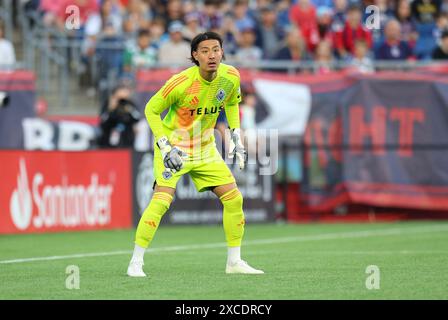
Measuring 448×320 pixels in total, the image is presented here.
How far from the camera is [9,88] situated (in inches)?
798

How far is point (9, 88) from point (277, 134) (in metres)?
4.95

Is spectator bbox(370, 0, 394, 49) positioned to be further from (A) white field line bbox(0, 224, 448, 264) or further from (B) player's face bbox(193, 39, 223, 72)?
(B) player's face bbox(193, 39, 223, 72)

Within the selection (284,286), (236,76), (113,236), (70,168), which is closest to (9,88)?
(70,168)

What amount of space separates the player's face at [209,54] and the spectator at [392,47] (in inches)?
464

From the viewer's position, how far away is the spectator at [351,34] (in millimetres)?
22359

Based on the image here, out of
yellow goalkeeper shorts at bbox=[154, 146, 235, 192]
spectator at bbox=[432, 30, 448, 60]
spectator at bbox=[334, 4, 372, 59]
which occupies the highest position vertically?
spectator at bbox=[334, 4, 372, 59]

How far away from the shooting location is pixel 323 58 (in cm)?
2219

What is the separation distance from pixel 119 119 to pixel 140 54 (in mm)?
2079

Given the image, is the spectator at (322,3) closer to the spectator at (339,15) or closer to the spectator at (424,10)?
the spectator at (339,15)

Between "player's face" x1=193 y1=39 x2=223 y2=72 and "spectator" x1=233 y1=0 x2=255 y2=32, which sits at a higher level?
"spectator" x1=233 y1=0 x2=255 y2=32

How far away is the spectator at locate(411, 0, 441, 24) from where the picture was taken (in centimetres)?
2375

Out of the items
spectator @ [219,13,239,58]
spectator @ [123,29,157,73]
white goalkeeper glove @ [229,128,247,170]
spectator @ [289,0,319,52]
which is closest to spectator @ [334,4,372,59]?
spectator @ [289,0,319,52]
